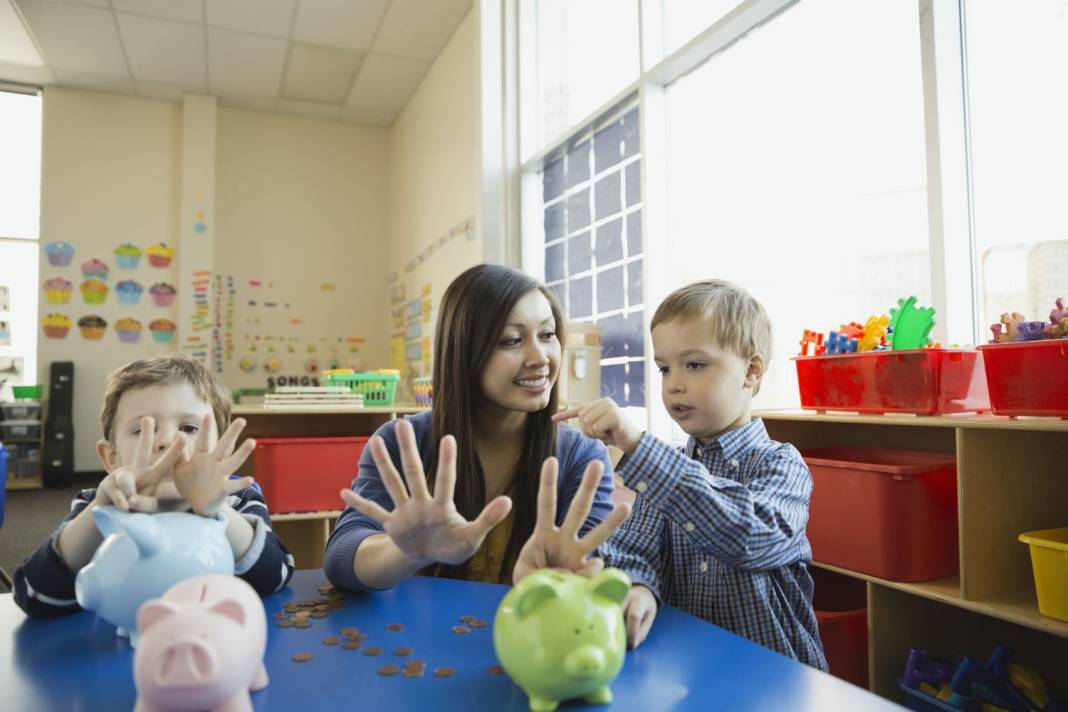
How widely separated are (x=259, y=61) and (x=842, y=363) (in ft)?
15.7

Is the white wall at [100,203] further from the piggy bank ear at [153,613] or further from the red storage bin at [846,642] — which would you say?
the piggy bank ear at [153,613]

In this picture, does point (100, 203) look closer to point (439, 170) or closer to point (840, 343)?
point (439, 170)

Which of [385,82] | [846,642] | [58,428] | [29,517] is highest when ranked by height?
[385,82]

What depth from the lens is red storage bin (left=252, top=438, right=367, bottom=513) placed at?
10.1 feet

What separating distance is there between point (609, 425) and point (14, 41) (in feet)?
18.9

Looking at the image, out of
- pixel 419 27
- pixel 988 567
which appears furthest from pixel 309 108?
pixel 988 567

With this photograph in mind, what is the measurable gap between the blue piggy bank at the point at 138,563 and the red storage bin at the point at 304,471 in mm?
A: 2408

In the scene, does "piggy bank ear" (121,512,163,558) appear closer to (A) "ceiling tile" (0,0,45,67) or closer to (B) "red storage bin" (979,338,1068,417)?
(B) "red storage bin" (979,338,1068,417)

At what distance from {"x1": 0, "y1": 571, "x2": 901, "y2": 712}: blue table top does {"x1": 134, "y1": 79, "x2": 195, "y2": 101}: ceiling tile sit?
5668 mm

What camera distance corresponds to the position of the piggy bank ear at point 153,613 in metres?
0.56

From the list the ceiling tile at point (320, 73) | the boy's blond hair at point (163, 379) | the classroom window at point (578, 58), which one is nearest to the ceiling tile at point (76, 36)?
the ceiling tile at point (320, 73)

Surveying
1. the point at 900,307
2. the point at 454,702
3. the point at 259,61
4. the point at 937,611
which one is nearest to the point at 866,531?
the point at 937,611

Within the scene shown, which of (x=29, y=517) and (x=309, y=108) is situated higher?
(x=309, y=108)

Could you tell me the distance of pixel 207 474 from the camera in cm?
79
